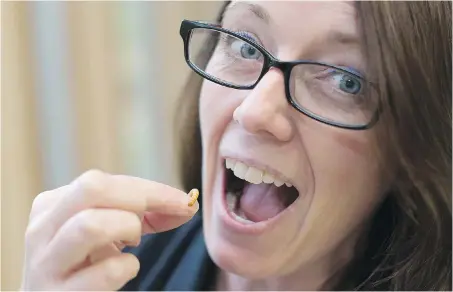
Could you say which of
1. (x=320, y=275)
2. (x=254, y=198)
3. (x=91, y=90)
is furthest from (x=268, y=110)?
(x=91, y=90)

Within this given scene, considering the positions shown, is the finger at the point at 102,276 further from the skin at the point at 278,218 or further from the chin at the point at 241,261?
the chin at the point at 241,261

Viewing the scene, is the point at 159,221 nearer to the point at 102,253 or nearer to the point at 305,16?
the point at 102,253

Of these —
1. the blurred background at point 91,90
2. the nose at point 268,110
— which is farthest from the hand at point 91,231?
the blurred background at point 91,90

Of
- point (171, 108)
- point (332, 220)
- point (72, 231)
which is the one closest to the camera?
point (72, 231)

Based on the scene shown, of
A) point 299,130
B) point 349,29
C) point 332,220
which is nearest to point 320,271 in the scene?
point 332,220

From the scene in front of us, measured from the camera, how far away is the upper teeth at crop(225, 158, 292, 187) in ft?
2.41

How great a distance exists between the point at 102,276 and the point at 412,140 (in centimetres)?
39

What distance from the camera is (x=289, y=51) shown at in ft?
2.25

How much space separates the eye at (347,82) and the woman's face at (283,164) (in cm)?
2

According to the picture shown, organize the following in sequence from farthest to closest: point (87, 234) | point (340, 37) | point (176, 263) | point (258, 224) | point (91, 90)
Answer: point (91, 90)
point (176, 263)
point (258, 224)
point (340, 37)
point (87, 234)

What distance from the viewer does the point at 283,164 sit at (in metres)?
0.71

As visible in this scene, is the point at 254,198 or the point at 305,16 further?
the point at 254,198

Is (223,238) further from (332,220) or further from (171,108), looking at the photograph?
(171,108)

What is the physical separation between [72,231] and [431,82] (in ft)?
1.40
